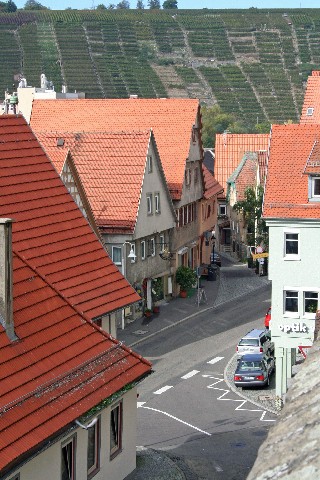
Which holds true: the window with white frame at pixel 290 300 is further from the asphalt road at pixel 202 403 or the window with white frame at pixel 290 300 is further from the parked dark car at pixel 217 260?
the parked dark car at pixel 217 260

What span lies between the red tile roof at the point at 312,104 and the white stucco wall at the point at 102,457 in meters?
42.8

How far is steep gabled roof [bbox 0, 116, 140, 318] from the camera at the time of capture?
22.6 metres

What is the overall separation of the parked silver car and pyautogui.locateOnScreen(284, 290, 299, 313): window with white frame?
3.68 m

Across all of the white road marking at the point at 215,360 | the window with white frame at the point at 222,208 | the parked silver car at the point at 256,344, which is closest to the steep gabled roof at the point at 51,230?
the parked silver car at the point at 256,344

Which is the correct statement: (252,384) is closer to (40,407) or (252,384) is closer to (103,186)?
(103,186)

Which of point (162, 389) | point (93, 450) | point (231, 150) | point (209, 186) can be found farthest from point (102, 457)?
point (231, 150)

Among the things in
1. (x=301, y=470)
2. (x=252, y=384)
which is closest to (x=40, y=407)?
(x=301, y=470)

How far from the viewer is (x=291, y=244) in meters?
43.7

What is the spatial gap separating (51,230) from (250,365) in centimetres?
2231

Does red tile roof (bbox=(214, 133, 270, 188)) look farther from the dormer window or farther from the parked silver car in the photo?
the dormer window

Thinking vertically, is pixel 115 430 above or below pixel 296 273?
below

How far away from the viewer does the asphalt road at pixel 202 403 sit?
111 feet

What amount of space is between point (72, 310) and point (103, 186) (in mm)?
34977

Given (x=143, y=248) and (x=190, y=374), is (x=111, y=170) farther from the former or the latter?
(x=190, y=374)
